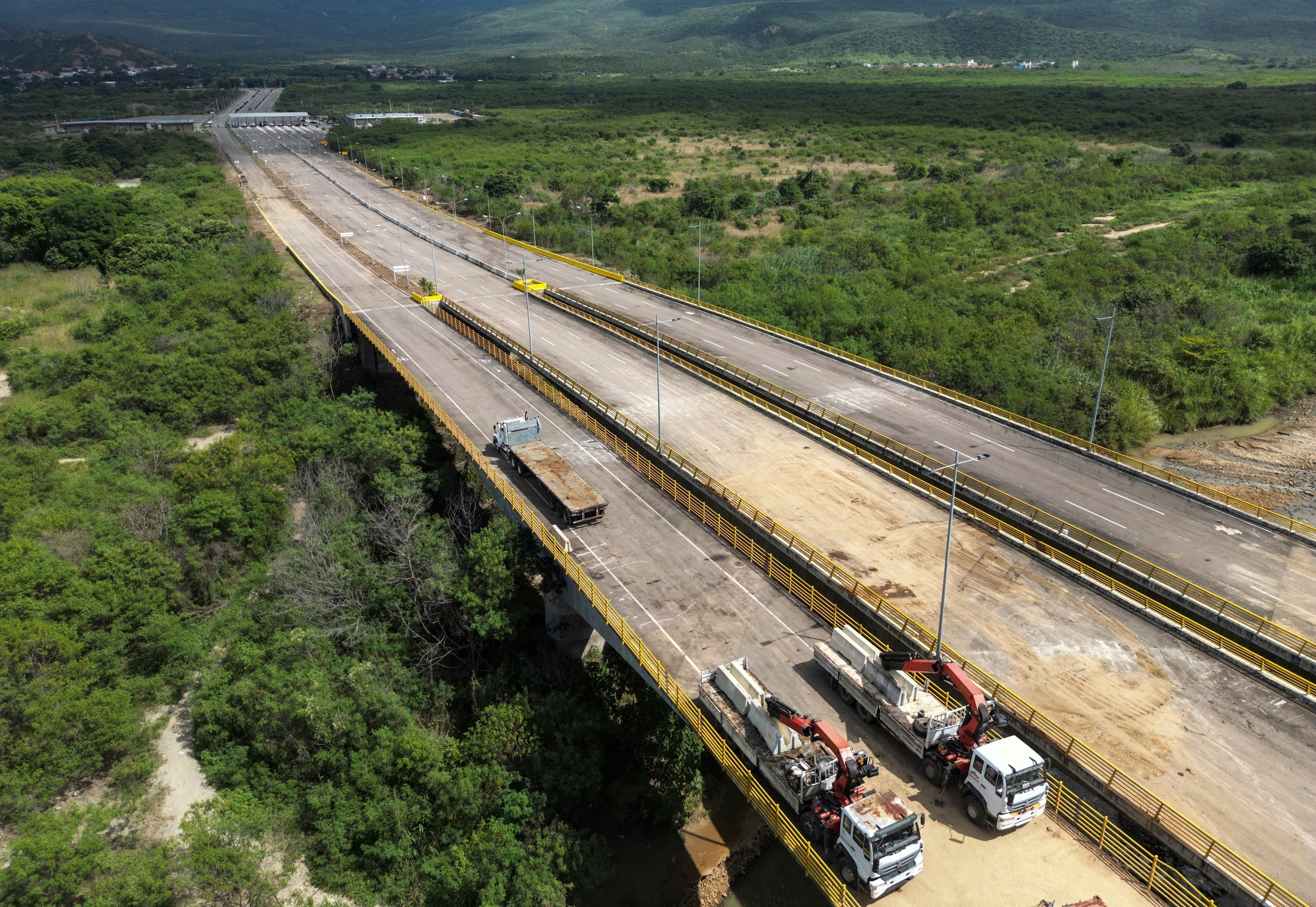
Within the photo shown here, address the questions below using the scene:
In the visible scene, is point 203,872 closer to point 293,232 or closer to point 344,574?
point 344,574

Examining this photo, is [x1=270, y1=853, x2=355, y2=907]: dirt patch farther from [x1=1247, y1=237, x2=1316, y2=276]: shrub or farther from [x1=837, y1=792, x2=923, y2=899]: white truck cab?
[x1=1247, y1=237, x2=1316, y2=276]: shrub

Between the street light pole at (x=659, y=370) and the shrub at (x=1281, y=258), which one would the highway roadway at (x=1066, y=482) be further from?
the shrub at (x=1281, y=258)

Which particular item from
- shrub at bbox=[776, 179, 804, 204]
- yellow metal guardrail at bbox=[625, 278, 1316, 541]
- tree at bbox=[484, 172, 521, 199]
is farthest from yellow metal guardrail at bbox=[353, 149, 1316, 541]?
tree at bbox=[484, 172, 521, 199]

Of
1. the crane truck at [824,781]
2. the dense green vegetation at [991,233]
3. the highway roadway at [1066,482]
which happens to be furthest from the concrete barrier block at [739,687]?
the dense green vegetation at [991,233]

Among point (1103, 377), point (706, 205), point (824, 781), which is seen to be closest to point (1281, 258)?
point (1103, 377)

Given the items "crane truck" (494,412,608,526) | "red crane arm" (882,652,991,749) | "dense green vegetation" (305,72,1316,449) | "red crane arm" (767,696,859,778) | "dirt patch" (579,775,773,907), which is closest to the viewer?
"red crane arm" (767,696,859,778)

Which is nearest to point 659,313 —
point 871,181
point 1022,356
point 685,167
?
point 1022,356
